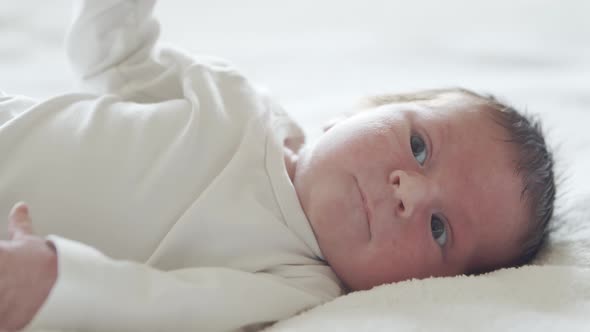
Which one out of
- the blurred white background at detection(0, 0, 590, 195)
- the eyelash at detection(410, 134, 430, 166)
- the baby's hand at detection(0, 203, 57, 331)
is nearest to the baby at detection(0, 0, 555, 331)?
the eyelash at detection(410, 134, 430, 166)

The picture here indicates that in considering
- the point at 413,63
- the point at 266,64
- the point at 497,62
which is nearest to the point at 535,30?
the point at 497,62

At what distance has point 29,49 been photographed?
165 centimetres

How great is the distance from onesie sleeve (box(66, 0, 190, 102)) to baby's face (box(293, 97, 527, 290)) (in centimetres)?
31

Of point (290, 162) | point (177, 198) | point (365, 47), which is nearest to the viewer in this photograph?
point (177, 198)

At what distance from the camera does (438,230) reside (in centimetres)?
105

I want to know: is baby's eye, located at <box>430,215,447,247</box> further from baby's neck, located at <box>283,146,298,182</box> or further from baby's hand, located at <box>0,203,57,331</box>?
baby's hand, located at <box>0,203,57,331</box>

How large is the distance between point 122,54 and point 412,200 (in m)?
0.56

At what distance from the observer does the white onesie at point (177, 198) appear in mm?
897

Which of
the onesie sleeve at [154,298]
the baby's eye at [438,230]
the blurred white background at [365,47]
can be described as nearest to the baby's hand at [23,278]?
the onesie sleeve at [154,298]

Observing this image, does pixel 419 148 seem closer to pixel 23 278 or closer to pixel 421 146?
pixel 421 146

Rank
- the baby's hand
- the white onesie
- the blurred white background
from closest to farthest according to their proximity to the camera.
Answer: the baby's hand < the white onesie < the blurred white background

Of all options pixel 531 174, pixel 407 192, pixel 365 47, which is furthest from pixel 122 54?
pixel 365 47

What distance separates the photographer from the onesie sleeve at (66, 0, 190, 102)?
3.87ft

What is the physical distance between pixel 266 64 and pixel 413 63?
1.24 ft
